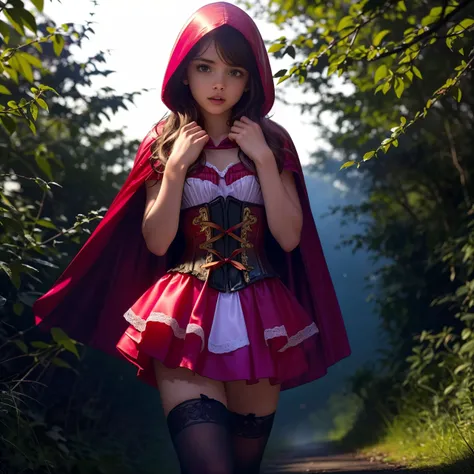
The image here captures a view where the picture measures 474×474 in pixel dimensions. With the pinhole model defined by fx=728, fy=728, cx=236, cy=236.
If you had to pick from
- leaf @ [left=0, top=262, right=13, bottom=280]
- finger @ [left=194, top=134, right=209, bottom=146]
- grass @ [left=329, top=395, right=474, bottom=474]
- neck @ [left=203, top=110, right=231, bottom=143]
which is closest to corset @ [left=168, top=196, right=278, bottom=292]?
finger @ [left=194, top=134, right=209, bottom=146]

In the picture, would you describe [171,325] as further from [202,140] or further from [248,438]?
[202,140]

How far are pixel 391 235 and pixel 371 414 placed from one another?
2136 millimetres

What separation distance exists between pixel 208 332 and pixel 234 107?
0.96 m

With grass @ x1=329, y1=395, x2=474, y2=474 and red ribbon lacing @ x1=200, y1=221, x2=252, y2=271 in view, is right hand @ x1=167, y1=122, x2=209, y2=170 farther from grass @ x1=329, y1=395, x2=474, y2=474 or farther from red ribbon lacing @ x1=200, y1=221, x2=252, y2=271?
grass @ x1=329, y1=395, x2=474, y2=474

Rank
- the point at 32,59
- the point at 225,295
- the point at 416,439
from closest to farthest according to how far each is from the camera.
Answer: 1. the point at 32,59
2. the point at 225,295
3. the point at 416,439

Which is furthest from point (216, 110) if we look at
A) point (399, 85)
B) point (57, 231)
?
point (57, 231)

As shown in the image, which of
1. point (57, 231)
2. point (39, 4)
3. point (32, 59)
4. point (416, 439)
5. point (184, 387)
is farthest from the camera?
point (416, 439)

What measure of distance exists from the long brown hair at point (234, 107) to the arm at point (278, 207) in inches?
3.5

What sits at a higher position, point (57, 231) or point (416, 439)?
point (57, 231)

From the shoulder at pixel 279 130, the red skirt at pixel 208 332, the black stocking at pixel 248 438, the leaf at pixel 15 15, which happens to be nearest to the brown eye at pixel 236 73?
the shoulder at pixel 279 130

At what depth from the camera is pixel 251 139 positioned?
279cm

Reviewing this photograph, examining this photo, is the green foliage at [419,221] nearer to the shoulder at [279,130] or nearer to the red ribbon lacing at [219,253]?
the shoulder at [279,130]

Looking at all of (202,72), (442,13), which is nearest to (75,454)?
(202,72)

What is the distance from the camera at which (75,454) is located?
456cm
